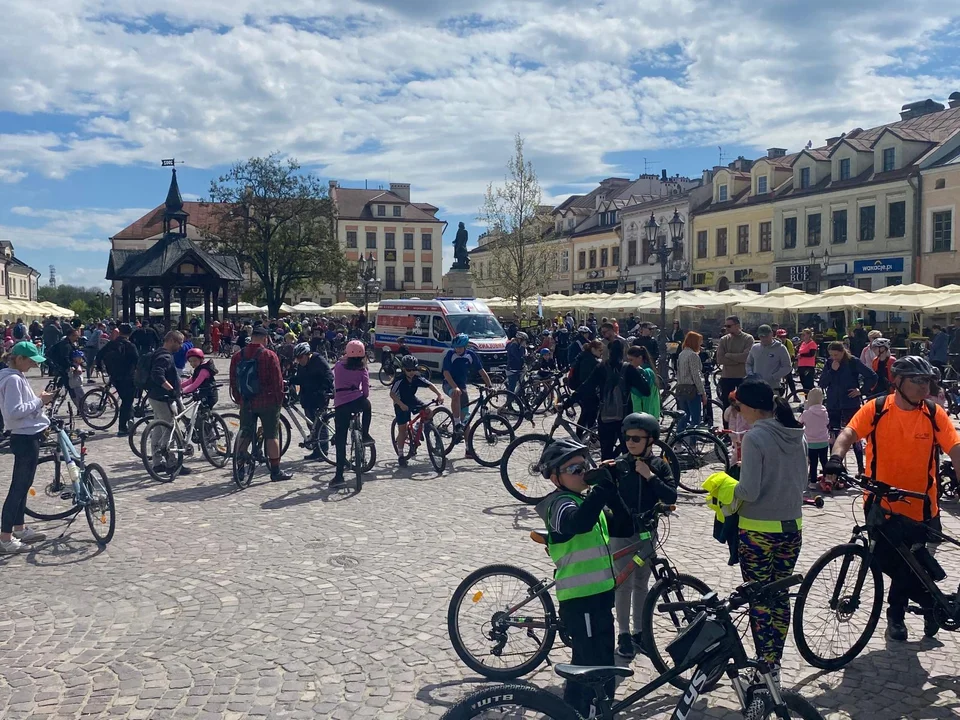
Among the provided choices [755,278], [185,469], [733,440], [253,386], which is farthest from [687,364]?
[755,278]

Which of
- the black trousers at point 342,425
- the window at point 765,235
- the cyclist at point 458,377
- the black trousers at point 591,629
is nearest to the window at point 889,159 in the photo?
the window at point 765,235

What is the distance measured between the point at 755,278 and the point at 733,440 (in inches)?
1466

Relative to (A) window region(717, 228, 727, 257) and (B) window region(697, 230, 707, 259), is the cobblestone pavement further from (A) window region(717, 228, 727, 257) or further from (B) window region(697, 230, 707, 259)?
(B) window region(697, 230, 707, 259)

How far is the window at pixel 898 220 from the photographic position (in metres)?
36.6

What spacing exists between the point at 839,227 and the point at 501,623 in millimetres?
39739

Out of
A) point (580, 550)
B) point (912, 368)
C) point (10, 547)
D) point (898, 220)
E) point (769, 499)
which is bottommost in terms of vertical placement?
point (10, 547)

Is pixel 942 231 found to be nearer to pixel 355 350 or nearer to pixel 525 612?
pixel 355 350

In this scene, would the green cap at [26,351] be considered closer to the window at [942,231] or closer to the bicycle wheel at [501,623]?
the bicycle wheel at [501,623]

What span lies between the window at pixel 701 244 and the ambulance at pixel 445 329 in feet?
→ 88.9

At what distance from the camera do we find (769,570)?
4359mm

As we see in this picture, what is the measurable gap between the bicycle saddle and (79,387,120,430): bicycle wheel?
13429mm

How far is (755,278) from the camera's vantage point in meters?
44.6

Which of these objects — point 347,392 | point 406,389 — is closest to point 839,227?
point 406,389

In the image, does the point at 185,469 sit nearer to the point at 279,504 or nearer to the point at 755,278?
the point at 279,504
